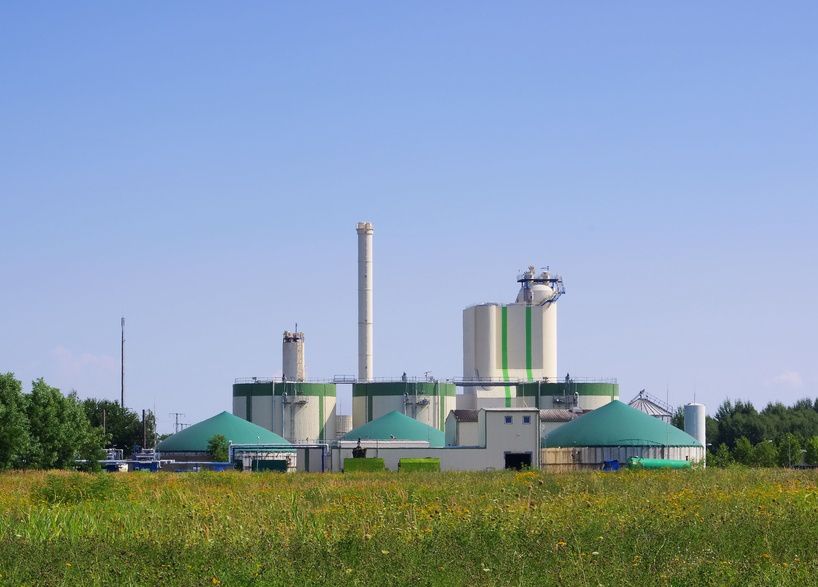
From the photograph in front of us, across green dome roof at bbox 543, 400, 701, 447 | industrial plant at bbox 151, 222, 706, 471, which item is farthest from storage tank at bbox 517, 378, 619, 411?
green dome roof at bbox 543, 400, 701, 447

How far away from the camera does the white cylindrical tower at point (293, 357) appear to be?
339ft

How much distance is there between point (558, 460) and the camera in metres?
72.1

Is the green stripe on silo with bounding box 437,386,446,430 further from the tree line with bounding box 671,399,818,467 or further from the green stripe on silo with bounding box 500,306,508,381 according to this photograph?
the tree line with bounding box 671,399,818,467

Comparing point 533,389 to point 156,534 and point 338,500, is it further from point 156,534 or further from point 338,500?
point 156,534

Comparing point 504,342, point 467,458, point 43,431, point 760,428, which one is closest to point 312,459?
point 467,458

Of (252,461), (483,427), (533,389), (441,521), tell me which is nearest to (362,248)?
(533,389)

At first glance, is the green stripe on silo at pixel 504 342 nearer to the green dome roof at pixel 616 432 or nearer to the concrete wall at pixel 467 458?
the green dome roof at pixel 616 432

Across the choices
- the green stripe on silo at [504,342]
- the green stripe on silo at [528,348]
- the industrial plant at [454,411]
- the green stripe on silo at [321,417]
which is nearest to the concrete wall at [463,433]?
the industrial plant at [454,411]

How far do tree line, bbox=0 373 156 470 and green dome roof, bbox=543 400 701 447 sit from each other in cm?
2901

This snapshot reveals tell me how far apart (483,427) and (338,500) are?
45974 millimetres

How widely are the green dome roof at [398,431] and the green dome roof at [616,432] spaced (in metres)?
12.5

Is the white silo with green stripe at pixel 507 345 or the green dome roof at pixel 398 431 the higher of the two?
the white silo with green stripe at pixel 507 345

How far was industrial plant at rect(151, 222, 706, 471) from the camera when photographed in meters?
75.1

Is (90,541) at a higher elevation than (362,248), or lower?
lower
